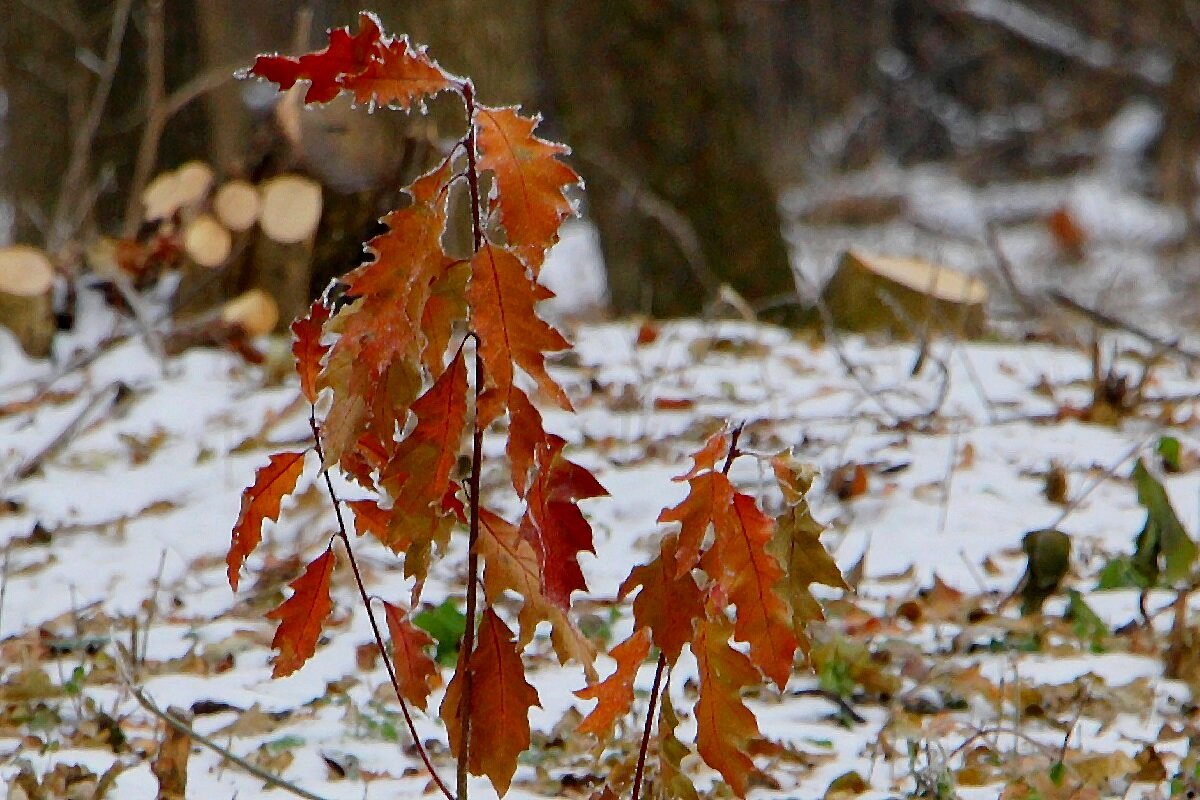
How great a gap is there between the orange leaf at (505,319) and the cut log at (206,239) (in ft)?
11.0

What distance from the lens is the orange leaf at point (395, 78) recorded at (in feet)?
4.26

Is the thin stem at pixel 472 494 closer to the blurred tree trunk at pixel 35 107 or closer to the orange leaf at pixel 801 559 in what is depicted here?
the orange leaf at pixel 801 559

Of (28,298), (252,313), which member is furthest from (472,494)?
(28,298)

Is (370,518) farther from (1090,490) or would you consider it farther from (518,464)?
(1090,490)

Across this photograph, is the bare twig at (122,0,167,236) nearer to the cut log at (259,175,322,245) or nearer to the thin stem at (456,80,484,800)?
the cut log at (259,175,322,245)

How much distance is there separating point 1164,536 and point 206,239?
10.0 feet

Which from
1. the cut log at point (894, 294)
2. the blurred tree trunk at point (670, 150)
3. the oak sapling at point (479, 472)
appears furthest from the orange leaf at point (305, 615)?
the blurred tree trunk at point (670, 150)

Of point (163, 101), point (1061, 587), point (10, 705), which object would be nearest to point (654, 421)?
point (1061, 587)

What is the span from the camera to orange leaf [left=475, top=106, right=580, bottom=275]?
131cm

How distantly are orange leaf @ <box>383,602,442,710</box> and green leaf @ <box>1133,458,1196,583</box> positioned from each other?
136 cm

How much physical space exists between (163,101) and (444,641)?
374 centimetres

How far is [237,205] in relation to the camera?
4.40 m

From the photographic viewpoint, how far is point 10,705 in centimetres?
224

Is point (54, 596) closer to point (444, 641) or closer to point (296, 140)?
point (444, 641)
